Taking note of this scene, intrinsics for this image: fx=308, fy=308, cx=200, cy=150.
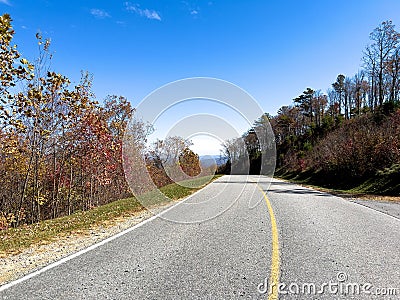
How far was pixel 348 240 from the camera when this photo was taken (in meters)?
6.24

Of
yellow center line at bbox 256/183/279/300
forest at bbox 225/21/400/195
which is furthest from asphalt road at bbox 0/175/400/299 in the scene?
forest at bbox 225/21/400/195

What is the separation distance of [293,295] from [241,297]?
0.63 metres

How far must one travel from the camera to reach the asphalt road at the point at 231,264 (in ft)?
12.6

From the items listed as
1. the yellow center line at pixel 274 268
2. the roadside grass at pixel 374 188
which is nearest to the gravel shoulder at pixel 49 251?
the yellow center line at pixel 274 268

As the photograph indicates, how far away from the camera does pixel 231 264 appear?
4809 mm

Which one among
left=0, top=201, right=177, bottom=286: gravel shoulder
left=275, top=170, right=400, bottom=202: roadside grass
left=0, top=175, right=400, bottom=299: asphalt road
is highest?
left=275, top=170, right=400, bottom=202: roadside grass

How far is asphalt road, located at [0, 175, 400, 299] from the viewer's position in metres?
3.85

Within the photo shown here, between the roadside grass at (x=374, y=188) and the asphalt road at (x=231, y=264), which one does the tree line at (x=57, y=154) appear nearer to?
the asphalt road at (x=231, y=264)

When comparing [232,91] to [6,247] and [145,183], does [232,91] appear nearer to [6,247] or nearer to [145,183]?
[6,247]

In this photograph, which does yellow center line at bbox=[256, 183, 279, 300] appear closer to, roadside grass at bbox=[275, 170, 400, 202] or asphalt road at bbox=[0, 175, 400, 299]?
asphalt road at bbox=[0, 175, 400, 299]

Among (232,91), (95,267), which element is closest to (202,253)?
(95,267)

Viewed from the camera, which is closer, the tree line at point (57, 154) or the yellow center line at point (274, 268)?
the yellow center line at point (274, 268)

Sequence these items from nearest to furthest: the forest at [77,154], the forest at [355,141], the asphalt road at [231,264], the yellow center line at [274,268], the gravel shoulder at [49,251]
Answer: the yellow center line at [274,268] → the asphalt road at [231,264] → the gravel shoulder at [49,251] → the forest at [77,154] → the forest at [355,141]

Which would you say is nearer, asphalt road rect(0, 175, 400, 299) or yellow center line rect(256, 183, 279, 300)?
yellow center line rect(256, 183, 279, 300)
